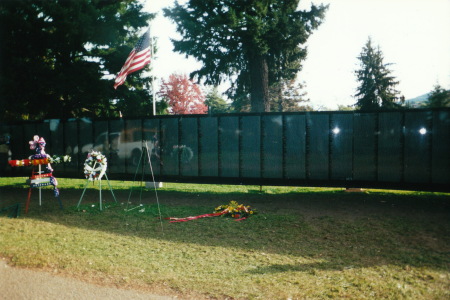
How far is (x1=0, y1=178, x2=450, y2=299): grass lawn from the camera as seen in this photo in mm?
4051

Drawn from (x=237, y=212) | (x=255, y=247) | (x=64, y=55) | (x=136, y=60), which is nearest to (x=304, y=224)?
(x=237, y=212)

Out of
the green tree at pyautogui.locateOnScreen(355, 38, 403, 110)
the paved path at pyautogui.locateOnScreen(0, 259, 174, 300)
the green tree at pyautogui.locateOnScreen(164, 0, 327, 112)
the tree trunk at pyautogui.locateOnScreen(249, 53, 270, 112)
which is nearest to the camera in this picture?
the paved path at pyautogui.locateOnScreen(0, 259, 174, 300)

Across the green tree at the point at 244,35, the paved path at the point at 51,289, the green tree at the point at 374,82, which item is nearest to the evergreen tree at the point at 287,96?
the green tree at the point at 374,82

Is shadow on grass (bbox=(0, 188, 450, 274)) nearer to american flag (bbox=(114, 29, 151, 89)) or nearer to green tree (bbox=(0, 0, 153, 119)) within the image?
american flag (bbox=(114, 29, 151, 89))

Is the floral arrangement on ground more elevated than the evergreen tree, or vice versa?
the evergreen tree

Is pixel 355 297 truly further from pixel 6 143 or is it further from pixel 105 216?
pixel 6 143

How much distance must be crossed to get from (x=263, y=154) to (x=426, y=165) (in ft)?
14.8

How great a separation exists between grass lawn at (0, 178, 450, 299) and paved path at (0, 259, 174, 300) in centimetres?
19

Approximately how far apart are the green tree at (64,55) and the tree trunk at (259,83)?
18.2 feet

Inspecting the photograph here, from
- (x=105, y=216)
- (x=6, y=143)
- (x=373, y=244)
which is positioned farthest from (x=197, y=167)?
(x=6, y=143)

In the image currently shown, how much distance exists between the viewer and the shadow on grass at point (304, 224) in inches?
205

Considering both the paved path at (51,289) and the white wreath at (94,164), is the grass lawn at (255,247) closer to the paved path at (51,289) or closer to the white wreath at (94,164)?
the paved path at (51,289)

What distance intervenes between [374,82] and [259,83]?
952 inches

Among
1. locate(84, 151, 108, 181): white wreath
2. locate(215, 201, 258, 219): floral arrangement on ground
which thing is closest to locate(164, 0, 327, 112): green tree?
locate(84, 151, 108, 181): white wreath
